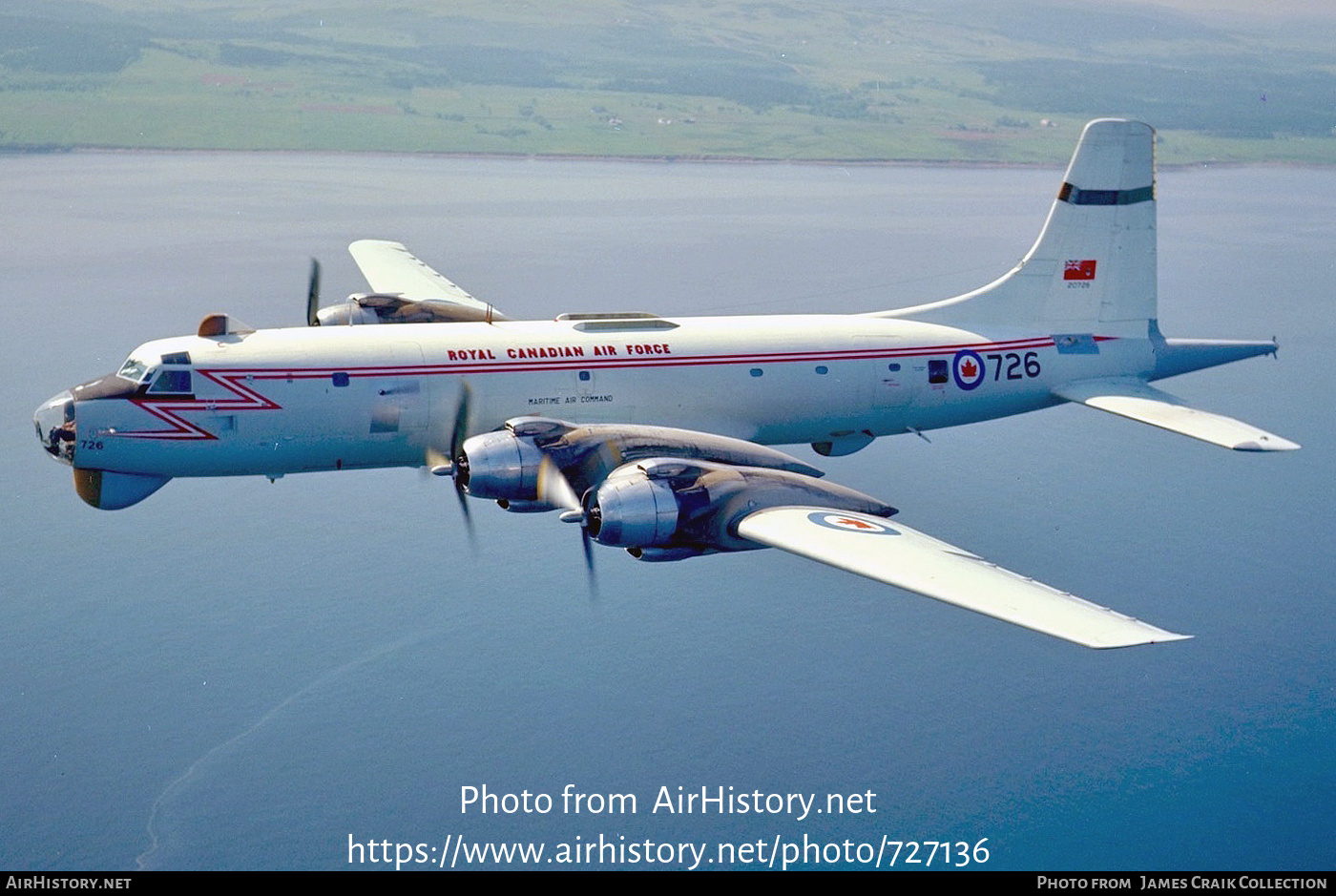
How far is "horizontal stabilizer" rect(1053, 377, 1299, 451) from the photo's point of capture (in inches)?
1393

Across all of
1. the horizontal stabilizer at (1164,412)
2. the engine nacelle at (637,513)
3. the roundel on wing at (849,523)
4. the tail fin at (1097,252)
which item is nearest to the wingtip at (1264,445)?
the horizontal stabilizer at (1164,412)

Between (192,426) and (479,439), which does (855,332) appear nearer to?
(479,439)

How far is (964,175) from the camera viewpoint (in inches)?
7037

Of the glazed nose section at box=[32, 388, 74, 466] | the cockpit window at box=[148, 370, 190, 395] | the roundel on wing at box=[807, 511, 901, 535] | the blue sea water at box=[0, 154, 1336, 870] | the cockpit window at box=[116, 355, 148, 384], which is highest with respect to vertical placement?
the cockpit window at box=[116, 355, 148, 384]

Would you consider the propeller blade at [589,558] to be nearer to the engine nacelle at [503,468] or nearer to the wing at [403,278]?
the engine nacelle at [503,468]

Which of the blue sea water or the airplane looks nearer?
the airplane

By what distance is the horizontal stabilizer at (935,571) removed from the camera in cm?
2383

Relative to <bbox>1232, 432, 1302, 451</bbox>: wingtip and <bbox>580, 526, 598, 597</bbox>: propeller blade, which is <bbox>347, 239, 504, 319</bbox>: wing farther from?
<bbox>1232, 432, 1302, 451</bbox>: wingtip

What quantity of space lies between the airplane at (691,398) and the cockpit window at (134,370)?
0.04 metres

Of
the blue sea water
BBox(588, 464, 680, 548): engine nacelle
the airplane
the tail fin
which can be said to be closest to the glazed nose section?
the airplane

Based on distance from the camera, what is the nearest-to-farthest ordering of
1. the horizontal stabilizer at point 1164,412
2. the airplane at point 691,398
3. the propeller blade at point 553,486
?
the airplane at point 691,398, the propeller blade at point 553,486, the horizontal stabilizer at point 1164,412

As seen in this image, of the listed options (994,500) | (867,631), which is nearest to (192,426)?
(867,631)

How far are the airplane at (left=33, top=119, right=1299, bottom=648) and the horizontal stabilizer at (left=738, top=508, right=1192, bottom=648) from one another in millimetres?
72

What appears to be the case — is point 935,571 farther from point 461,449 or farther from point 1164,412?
point 1164,412
